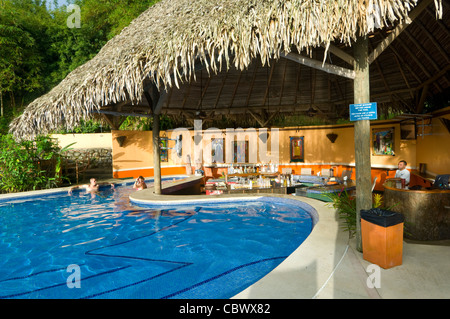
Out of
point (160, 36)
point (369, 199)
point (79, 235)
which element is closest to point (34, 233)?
point (79, 235)

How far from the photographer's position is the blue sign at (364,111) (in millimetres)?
3197

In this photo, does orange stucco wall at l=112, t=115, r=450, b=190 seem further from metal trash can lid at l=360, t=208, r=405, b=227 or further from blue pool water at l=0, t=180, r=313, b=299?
metal trash can lid at l=360, t=208, r=405, b=227

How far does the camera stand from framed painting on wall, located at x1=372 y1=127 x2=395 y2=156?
383 inches

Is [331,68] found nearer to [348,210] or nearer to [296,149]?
[348,210]

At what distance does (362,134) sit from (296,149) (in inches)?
383

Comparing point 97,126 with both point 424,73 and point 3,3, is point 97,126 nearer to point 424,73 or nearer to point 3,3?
point 3,3

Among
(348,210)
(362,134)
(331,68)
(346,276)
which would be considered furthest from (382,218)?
(331,68)

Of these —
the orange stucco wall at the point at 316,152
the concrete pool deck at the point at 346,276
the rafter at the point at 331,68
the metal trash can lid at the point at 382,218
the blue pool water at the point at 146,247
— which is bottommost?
the blue pool water at the point at 146,247

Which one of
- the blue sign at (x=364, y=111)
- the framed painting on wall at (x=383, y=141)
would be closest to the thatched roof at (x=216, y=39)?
the blue sign at (x=364, y=111)

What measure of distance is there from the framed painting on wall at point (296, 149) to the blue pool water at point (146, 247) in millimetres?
6626

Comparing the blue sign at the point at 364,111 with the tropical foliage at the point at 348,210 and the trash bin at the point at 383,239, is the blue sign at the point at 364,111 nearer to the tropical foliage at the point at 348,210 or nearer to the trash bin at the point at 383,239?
the trash bin at the point at 383,239

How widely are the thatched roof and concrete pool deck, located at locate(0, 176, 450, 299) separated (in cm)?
264

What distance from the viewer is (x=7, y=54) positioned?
17.8m
